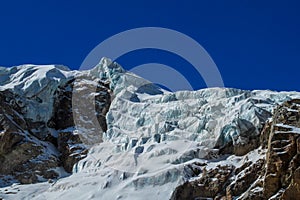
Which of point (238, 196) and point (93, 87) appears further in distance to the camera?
point (93, 87)

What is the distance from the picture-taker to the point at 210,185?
88.8 m

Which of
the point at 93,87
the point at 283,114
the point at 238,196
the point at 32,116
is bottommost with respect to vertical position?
the point at 238,196

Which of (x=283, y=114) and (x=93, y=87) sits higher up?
(x=93, y=87)

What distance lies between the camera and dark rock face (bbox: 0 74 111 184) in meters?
123

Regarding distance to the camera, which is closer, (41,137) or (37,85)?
(41,137)

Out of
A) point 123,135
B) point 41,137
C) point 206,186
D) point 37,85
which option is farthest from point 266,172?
point 37,85

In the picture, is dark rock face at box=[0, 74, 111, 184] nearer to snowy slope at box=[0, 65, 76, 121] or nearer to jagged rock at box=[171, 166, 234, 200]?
snowy slope at box=[0, 65, 76, 121]

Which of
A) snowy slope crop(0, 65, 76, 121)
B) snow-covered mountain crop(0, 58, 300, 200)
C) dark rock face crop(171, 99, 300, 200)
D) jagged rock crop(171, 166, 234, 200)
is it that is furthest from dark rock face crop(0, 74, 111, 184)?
dark rock face crop(171, 99, 300, 200)

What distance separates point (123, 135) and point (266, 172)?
52175 millimetres

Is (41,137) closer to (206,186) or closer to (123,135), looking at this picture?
(123,135)

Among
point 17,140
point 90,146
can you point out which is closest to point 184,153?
point 90,146

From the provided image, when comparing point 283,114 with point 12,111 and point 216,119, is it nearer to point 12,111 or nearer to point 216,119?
point 216,119

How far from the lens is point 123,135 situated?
11688 centimetres

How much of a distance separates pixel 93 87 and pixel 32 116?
55.2 feet
